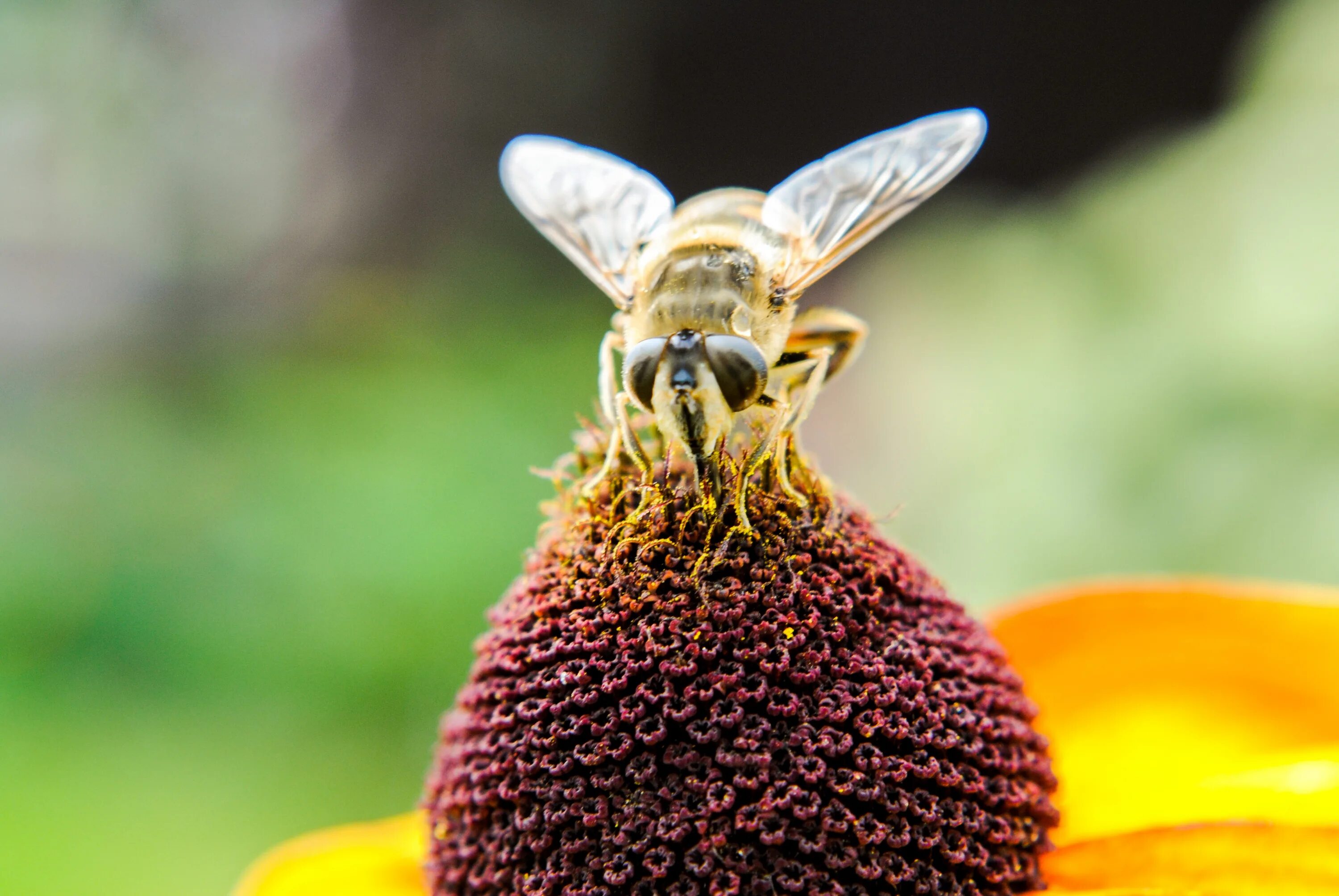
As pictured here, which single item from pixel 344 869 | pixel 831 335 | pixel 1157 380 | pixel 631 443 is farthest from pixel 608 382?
pixel 1157 380

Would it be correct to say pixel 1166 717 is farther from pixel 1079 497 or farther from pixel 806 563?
pixel 1079 497

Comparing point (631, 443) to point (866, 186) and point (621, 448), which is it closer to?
point (621, 448)

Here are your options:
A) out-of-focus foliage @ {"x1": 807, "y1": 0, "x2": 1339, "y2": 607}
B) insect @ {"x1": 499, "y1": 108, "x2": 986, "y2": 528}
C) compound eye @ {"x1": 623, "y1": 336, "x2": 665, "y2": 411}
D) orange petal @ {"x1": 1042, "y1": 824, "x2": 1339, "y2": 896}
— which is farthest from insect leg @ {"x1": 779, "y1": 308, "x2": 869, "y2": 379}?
out-of-focus foliage @ {"x1": 807, "y1": 0, "x2": 1339, "y2": 607}

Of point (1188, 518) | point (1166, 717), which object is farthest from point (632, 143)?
point (1166, 717)

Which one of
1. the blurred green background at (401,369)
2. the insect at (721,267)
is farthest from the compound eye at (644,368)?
the blurred green background at (401,369)

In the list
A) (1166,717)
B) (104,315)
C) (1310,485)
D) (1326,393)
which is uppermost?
(104,315)
